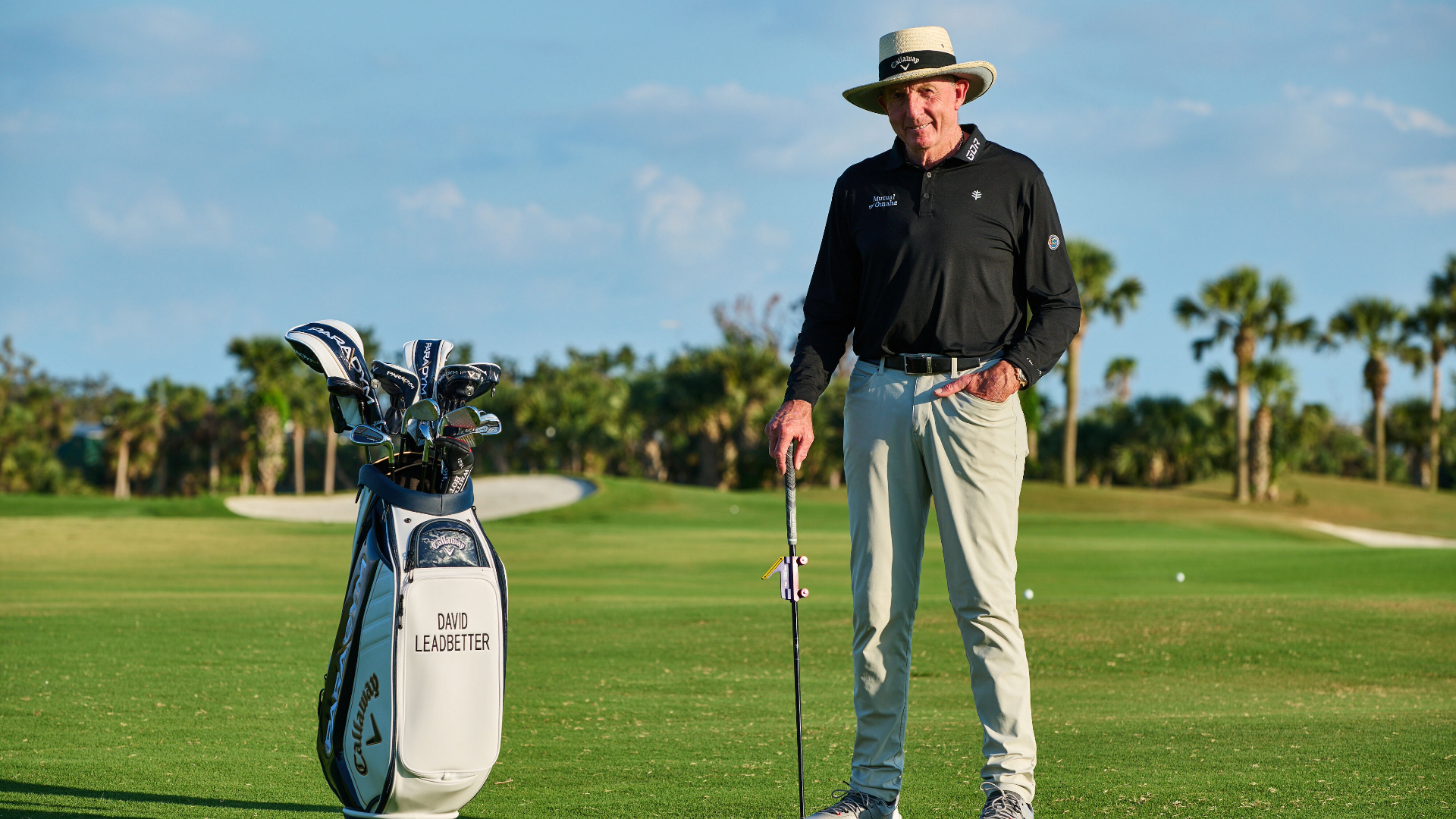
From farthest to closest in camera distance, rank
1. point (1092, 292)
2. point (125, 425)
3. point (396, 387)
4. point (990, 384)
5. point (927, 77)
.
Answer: point (125, 425) → point (1092, 292) → point (927, 77) → point (990, 384) → point (396, 387)

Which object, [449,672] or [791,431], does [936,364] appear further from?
[449,672]

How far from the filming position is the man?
4090 millimetres

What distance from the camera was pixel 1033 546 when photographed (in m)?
24.8

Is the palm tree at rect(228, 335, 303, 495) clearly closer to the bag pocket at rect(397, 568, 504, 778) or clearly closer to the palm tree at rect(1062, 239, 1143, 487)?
the palm tree at rect(1062, 239, 1143, 487)

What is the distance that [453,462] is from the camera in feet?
11.8

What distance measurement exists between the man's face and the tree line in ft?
124


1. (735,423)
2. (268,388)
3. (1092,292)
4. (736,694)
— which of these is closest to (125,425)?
(268,388)

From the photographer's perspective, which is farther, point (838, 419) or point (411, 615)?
point (838, 419)

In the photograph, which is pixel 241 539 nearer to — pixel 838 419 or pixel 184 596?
pixel 184 596

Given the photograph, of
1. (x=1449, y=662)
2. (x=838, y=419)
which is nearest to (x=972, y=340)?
(x=1449, y=662)

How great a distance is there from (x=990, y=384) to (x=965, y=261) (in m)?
0.39

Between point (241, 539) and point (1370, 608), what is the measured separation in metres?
19.9

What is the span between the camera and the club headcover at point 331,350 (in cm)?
357

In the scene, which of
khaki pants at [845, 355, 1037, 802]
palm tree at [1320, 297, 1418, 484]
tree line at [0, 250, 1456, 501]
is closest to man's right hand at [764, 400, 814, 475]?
khaki pants at [845, 355, 1037, 802]
